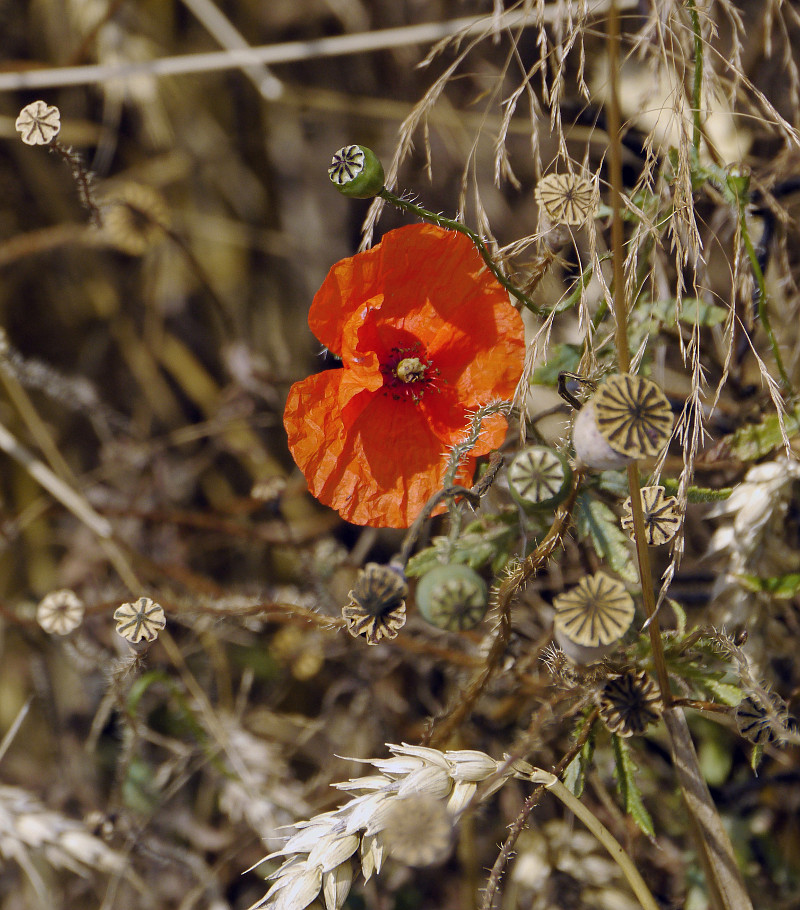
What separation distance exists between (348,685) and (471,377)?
102cm

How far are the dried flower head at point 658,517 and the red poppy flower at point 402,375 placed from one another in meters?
0.25

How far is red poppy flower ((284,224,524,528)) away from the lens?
1328mm

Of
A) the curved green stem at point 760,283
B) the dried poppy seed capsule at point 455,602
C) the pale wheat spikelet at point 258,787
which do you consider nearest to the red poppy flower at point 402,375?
the dried poppy seed capsule at point 455,602

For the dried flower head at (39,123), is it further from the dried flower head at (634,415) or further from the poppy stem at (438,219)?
the dried flower head at (634,415)

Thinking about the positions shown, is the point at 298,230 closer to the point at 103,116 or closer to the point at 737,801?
the point at 103,116

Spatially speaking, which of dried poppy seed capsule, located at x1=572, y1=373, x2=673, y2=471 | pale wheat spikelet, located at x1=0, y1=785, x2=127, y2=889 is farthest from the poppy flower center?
pale wheat spikelet, located at x1=0, y1=785, x2=127, y2=889

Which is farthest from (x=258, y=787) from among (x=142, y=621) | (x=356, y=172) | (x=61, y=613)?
(x=356, y=172)

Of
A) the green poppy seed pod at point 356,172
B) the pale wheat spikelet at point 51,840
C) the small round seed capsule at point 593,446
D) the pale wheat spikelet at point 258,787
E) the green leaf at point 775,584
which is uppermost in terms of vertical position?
the green poppy seed pod at point 356,172

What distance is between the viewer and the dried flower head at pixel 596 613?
1.02m

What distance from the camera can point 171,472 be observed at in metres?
2.57

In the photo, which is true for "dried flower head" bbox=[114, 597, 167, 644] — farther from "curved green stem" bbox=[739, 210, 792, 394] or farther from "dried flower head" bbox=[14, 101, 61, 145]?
"curved green stem" bbox=[739, 210, 792, 394]

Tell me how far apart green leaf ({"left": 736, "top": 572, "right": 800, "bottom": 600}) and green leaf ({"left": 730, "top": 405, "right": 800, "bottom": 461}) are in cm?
23

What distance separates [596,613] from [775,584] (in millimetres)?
608

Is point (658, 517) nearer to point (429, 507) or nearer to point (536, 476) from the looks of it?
point (536, 476)
